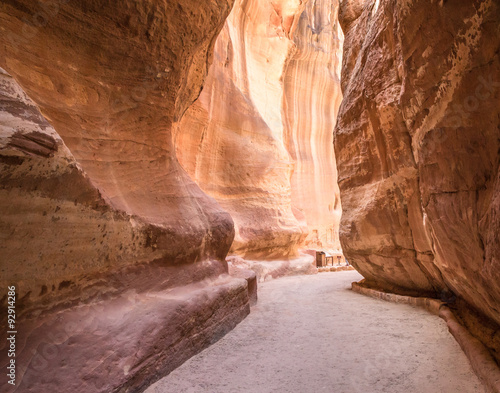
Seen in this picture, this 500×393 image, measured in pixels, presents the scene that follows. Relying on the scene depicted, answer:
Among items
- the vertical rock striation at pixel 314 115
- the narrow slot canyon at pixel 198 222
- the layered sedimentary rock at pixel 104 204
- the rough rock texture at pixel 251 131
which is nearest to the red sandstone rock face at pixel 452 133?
the narrow slot canyon at pixel 198 222

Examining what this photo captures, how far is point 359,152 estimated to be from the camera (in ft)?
15.9

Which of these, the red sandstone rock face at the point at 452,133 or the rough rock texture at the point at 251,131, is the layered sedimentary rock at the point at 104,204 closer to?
the red sandstone rock face at the point at 452,133

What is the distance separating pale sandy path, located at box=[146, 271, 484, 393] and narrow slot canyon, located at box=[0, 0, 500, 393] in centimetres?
2

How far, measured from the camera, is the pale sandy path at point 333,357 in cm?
196

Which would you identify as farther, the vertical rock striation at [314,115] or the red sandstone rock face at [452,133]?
the vertical rock striation at [314,115]

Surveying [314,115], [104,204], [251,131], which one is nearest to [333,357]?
[104,204]

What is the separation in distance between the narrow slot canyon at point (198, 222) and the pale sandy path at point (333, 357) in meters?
0.02

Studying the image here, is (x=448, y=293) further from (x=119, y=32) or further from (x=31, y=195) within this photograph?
(x=119, y=32)

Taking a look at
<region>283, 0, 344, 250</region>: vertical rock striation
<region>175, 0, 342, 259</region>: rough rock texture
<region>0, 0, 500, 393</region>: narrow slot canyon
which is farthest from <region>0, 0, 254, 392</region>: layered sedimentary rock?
<region>283, 0, 344, 250</region>: vertical rock striation

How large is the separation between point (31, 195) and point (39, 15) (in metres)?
1.61

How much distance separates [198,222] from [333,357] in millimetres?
1852

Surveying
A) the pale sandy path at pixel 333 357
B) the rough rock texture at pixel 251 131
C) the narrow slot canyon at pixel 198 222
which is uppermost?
the rough rock texture at pixel 251 131

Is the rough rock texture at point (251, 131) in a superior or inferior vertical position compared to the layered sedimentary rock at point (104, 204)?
superior

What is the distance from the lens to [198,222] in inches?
133
